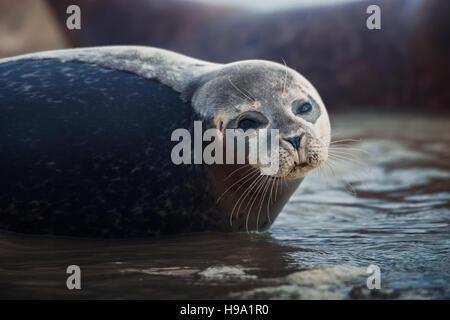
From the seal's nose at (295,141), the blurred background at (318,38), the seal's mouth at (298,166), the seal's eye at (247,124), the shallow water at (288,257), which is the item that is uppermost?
the blurred background at (318,38)

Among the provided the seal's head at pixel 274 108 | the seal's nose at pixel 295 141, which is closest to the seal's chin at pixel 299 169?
the seal's head at pixel 274 108

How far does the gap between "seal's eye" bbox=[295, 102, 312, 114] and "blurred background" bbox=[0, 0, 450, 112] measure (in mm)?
9226

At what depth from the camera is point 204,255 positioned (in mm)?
3346

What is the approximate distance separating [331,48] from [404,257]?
10.5 m

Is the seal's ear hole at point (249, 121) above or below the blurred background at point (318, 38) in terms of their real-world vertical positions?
below

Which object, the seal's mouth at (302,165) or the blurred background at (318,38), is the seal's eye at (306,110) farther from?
the blurred background at (318,38)

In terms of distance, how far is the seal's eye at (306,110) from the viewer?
3816 mm

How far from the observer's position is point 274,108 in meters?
3.71

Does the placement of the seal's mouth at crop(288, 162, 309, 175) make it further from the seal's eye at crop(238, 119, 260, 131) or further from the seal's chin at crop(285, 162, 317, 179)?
the seal's eye at crop(238, 119, 260, 131)

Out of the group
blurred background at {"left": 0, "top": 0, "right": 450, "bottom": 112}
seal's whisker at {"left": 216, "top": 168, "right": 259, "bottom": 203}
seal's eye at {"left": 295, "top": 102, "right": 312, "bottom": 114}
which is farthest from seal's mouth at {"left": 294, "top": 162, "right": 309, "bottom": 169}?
blurred background at {"left": 0, "top": 0, "right": 450, "bottom": 112}

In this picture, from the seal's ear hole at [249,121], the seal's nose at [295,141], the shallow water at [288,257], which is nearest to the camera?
the shallow water at [288,257]

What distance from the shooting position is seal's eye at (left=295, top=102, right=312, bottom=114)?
3840 millimetres
